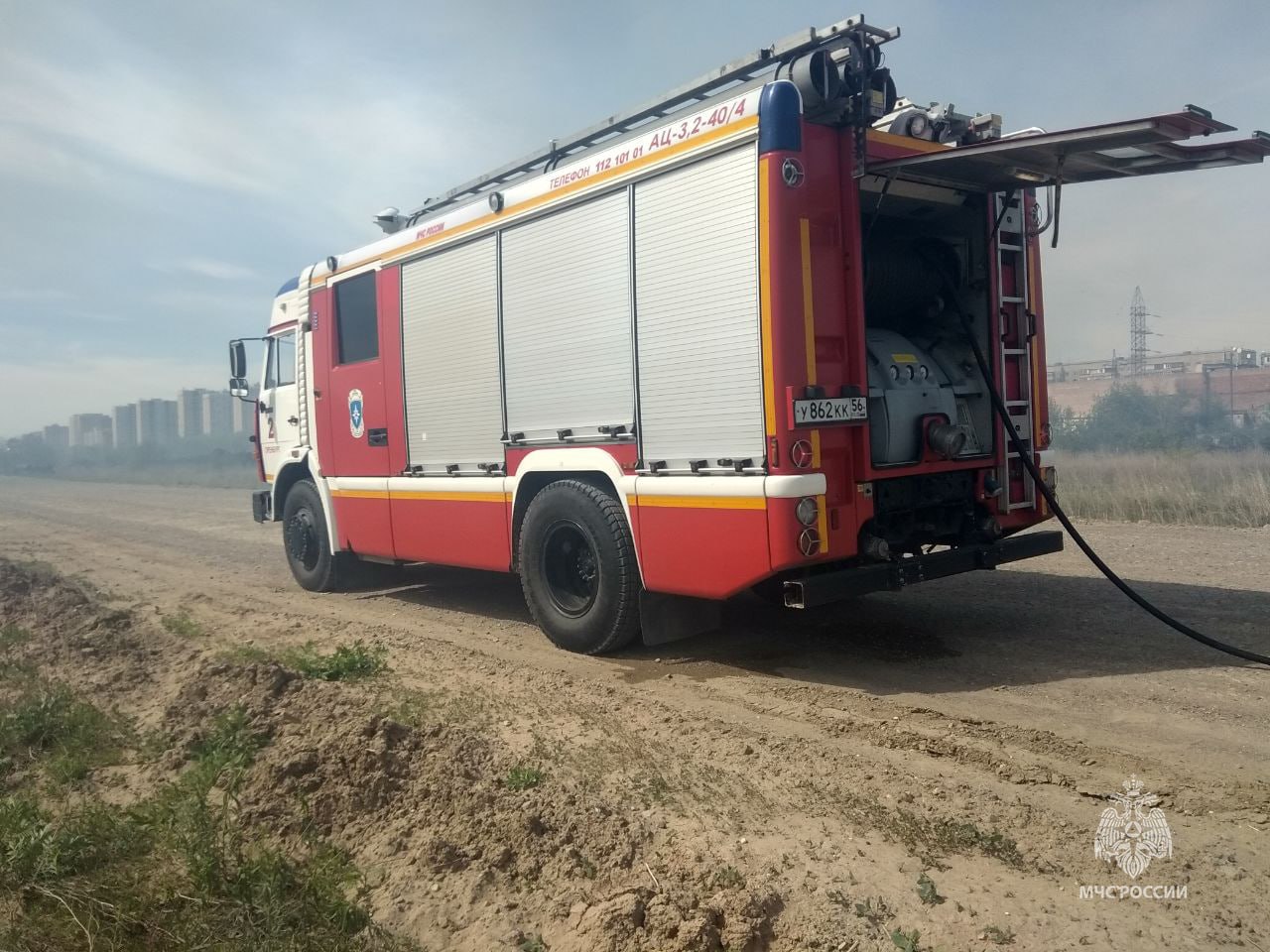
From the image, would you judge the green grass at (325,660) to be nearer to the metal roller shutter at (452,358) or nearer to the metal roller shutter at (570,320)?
the metal roller shutter at (452,358)

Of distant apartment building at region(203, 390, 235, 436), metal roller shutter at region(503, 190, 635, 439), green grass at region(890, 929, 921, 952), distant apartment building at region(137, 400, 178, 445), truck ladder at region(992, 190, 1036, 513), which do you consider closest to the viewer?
green grass at region(890, 929, 921, 952)

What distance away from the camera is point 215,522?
18688mm

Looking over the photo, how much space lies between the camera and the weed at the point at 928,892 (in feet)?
9.32

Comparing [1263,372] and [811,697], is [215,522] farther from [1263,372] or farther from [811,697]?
[1263,372]

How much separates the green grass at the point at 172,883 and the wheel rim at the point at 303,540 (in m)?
5.74

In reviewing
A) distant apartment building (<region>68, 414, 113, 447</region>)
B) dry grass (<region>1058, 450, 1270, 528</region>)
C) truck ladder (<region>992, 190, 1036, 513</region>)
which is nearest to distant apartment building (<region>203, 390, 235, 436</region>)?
distant apartment building (<region>68, 414, 113, 447</region>)

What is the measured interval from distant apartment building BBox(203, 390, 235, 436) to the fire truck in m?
88.6

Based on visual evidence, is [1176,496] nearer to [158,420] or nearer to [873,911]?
[873,911]

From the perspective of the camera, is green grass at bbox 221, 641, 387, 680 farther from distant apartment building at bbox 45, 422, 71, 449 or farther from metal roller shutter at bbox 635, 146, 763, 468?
distant apartment building at bbox 45, 422, 71, 449

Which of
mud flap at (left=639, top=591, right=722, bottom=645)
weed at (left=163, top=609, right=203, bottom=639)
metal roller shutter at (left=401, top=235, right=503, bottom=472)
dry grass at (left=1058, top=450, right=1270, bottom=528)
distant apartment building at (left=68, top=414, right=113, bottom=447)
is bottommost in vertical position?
weed at (left=163, top=609, right=203, bottom=639)

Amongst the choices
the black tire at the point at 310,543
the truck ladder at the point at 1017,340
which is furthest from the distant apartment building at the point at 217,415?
the truck ladder at the point at 1017,340

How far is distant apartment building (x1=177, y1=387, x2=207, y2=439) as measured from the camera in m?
90.6

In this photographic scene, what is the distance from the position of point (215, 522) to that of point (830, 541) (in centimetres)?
1667

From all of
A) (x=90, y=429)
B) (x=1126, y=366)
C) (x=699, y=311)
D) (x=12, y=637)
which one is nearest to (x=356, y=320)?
(x=12, y=637)
